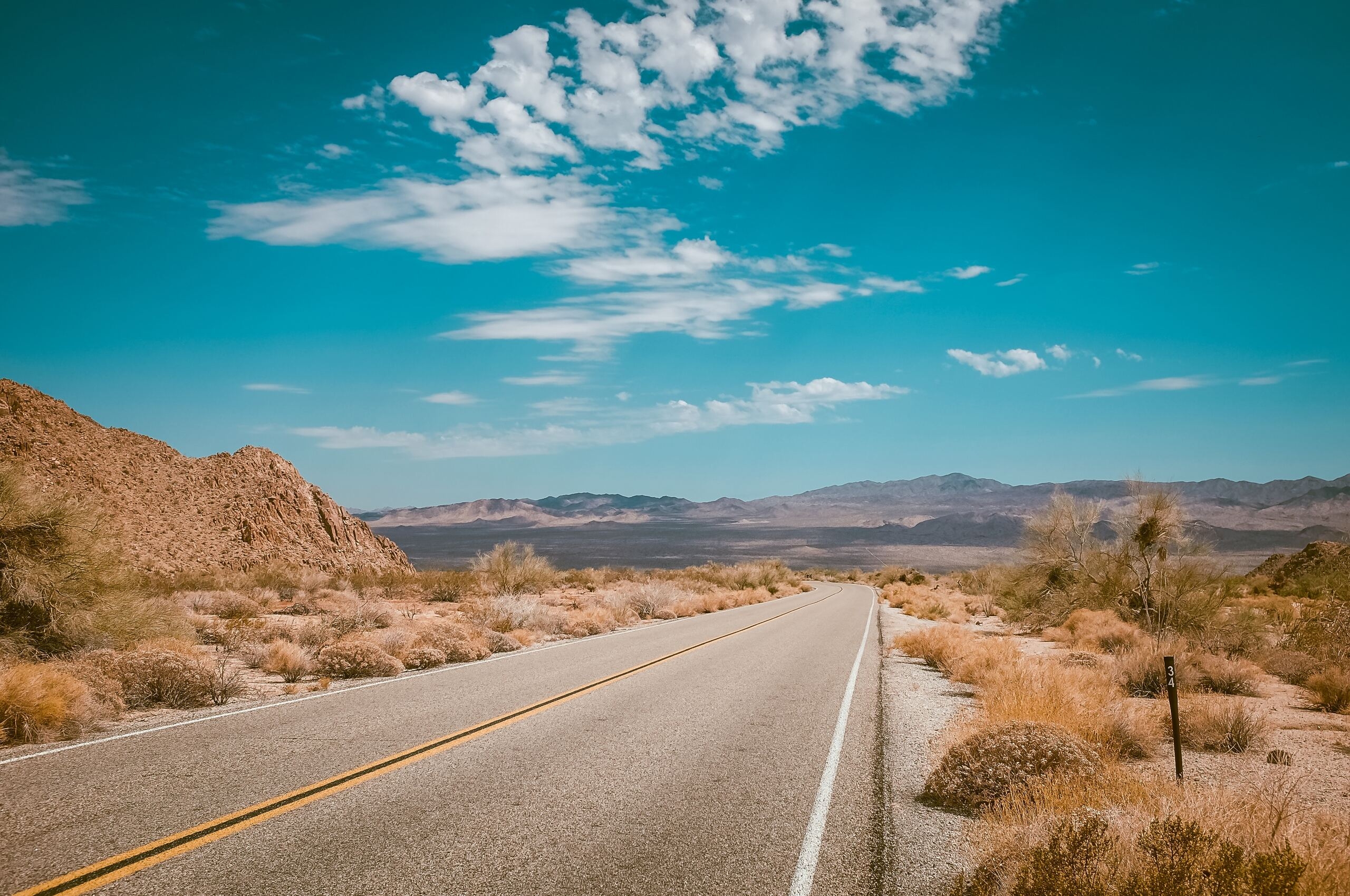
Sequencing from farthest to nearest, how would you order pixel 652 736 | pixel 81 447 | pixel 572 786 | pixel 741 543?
1. pixel 741 543
2. pixel 81 447
3. pixel 652 736
4. pixel 572 786

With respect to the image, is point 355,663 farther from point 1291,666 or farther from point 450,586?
point 450,586

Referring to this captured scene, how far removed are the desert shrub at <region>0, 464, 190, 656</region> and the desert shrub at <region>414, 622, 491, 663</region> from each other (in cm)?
488

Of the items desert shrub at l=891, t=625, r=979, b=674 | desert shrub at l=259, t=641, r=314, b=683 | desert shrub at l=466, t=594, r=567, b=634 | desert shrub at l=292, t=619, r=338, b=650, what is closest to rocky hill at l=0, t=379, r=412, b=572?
desert shrub at l=466, t=594, r=567, b=634

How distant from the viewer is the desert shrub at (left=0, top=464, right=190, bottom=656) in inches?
463

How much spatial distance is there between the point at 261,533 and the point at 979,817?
132 ft

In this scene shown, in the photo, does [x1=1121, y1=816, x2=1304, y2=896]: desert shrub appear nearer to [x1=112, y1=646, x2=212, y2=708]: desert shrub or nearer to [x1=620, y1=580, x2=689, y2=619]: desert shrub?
[x1=112, y1=646, x2=212, y2=708]: desert shrub

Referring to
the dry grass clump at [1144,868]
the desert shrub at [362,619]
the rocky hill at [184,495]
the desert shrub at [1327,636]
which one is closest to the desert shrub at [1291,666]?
the desert shrub at [1327,636]

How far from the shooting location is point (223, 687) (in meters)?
10.2

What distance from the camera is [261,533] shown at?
38.2 m

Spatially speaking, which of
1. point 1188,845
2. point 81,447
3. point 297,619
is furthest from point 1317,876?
point 81,447

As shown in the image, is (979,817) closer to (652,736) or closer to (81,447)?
(652,736)

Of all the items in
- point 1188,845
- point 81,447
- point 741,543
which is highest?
point 81,447

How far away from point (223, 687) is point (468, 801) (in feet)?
20.8

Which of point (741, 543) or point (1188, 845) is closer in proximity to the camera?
point (1188, 845)
